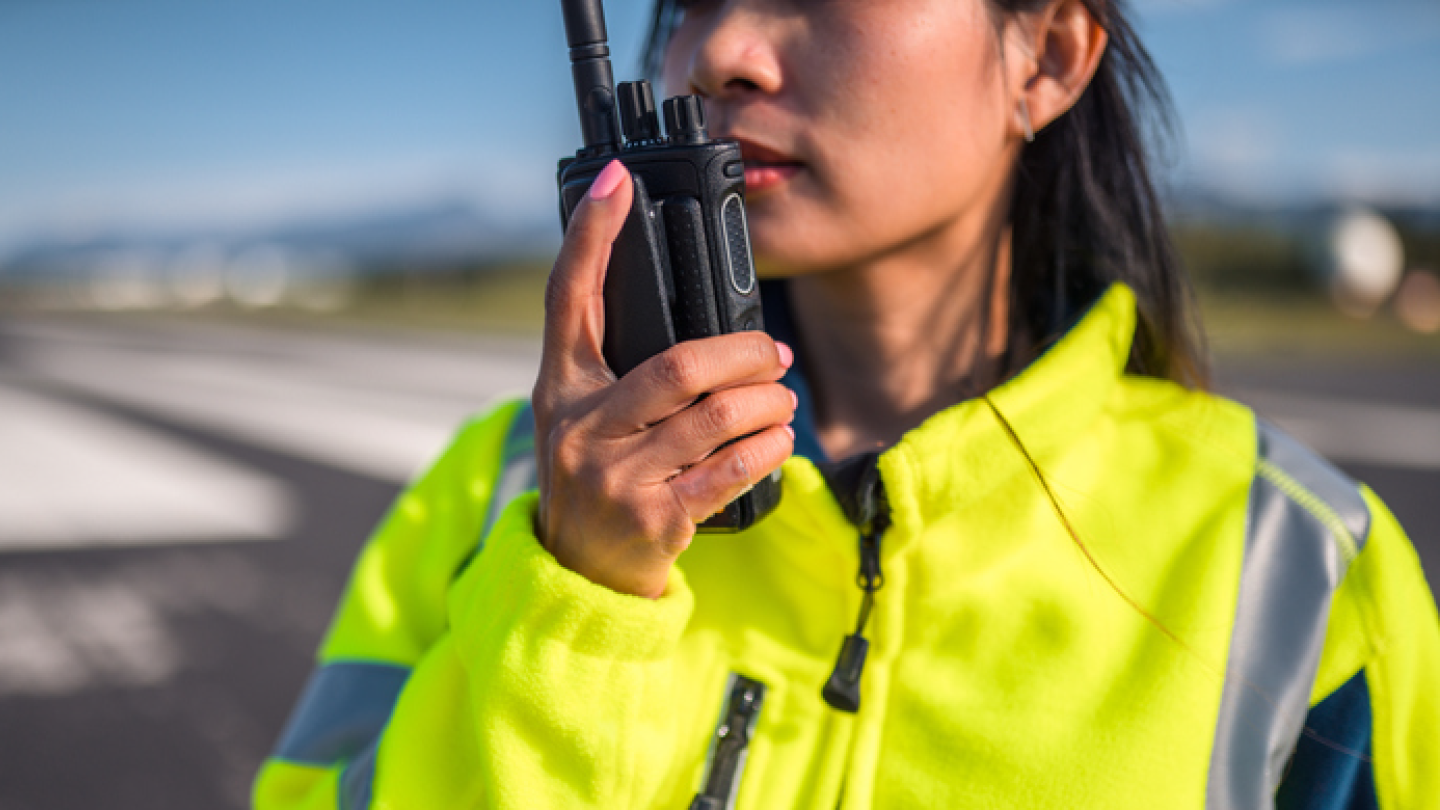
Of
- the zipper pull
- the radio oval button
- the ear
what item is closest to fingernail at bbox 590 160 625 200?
the radio oval button

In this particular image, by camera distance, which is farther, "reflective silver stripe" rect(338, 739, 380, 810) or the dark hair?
the dark hair

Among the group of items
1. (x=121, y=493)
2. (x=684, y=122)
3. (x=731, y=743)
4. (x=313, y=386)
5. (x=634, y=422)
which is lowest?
(x=313, y=386)

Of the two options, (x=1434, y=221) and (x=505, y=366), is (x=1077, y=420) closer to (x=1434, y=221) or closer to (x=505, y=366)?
(x=505, y=366)

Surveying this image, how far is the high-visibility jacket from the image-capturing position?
3.37ft

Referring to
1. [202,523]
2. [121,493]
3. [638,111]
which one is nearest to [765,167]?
[638,111]

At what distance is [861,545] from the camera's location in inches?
47.1

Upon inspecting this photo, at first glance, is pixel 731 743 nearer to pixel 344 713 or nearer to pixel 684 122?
pixel 344 713

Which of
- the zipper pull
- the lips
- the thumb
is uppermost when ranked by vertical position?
the lips

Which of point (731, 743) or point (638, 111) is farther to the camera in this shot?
point (731, 743)

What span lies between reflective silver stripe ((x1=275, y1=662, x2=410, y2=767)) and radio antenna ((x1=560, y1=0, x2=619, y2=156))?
2.40ft

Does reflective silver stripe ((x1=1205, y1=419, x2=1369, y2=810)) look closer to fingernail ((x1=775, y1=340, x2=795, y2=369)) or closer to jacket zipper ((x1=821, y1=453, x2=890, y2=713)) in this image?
jacket zipper ((x1=821, y1=453, x2=890, y2=713))

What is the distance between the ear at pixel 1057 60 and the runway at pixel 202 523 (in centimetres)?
62

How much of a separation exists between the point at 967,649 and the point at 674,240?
589 mm

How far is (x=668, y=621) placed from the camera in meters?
1.01
